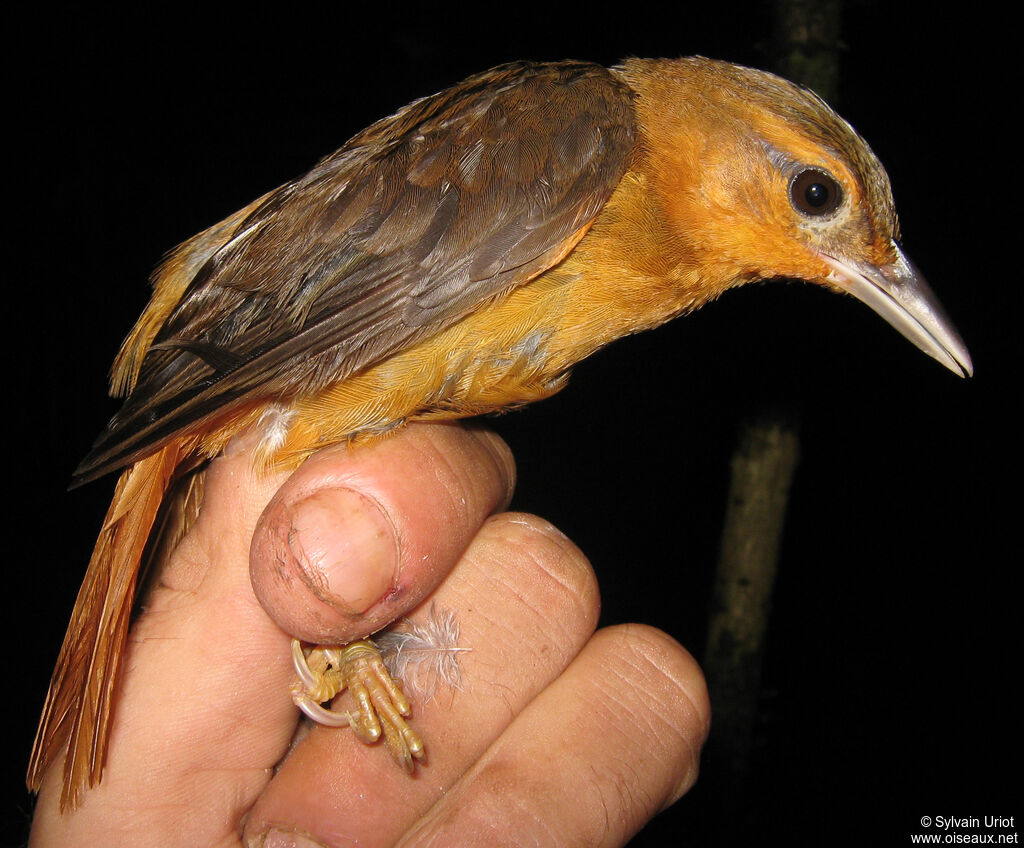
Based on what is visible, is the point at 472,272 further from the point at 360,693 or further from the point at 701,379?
the point at 701,379

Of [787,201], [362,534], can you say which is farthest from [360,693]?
[787,201]

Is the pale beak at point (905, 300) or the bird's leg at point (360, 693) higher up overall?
the pale beak at point (905, 300)

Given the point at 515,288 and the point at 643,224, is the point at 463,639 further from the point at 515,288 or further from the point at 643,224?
the point at 643,224

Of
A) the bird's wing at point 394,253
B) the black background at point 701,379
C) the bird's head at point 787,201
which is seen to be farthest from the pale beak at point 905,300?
the black background at point 701,379

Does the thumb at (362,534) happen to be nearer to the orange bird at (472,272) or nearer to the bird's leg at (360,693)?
the orange bird at (472,272)

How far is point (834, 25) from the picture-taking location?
3.28m

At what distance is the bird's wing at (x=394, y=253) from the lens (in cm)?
167

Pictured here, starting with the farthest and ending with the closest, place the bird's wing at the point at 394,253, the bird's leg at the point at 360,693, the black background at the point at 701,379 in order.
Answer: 1. the black background at the point at 701,379
2. the bird's leg at the point at 360,693
3. the bird's wing at the point at 394,253

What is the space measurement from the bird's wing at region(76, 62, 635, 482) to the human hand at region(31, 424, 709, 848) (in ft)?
1.04

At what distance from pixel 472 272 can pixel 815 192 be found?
3.13 feet

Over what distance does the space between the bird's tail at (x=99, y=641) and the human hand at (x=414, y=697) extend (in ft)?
0.27

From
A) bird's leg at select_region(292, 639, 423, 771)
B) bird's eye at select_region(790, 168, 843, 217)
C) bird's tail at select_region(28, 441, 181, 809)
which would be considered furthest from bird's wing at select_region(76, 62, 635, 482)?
bird's leg at select_region(292, 639, 423, 771)

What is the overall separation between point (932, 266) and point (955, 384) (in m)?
1.11

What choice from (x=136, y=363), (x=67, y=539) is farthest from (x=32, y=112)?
(x=136, y=363)
